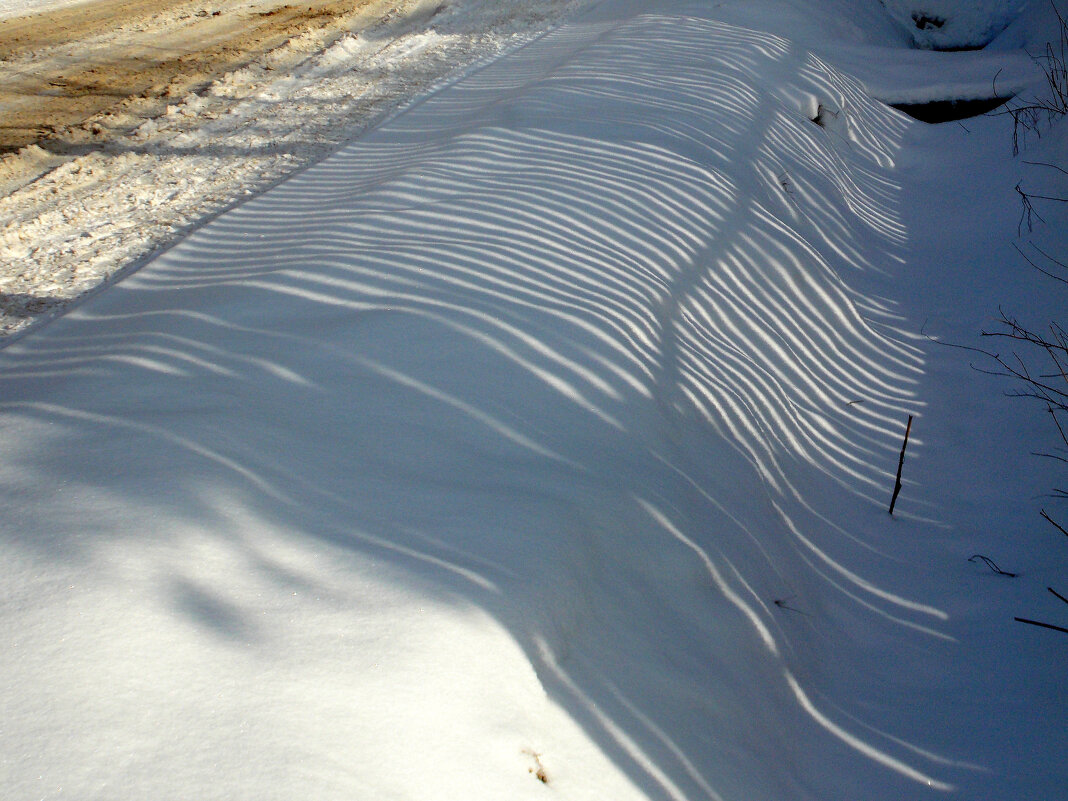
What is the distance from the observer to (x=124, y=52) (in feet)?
26.2

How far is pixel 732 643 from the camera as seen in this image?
93.1 inches

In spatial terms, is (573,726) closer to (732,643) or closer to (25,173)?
(732,643)

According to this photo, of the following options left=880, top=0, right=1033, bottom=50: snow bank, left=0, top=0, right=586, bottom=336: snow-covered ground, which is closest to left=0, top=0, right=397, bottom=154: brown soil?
left=0, top=0, right=586, bottom=336: snow-covered ground

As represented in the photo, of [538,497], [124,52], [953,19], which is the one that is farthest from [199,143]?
[953,19]

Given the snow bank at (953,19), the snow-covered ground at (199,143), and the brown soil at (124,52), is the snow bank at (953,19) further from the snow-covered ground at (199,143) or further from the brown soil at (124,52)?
the brown soil at (124,52)

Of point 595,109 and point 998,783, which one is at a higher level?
point 595,109

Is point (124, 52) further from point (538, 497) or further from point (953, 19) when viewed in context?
point (953, 19)

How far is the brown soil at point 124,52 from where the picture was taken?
6.41 metres

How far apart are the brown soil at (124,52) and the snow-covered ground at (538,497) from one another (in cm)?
229

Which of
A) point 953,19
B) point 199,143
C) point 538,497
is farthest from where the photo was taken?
point 953,19

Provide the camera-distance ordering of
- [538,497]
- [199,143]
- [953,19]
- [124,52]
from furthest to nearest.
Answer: [953,19] < [124,52] < [199,143] < [538,497]

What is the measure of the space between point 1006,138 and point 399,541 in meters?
6.13

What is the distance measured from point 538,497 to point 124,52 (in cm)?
775

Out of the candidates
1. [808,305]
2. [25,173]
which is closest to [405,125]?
[25,173]
